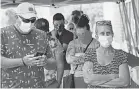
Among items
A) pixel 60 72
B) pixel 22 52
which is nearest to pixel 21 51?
pixel 22 52

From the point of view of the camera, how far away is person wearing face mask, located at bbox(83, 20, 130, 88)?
110 cm

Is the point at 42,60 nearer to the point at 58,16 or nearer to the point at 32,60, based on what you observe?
the point at 32,60

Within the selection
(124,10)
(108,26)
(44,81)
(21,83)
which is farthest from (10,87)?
(124,10)

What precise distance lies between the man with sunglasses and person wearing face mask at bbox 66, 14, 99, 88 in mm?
279

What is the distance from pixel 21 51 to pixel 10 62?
0.08 m

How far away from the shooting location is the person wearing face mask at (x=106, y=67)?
43.1 inches

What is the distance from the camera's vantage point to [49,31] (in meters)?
1.29

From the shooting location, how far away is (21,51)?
1.04 meters

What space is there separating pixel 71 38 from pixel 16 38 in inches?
16.7

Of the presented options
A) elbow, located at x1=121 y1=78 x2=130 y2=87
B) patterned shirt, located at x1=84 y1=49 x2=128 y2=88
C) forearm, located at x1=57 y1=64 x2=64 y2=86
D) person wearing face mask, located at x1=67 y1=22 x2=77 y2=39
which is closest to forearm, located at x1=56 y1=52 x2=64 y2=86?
forearm, located at x1=57 y1=64 x2=64 y2=86

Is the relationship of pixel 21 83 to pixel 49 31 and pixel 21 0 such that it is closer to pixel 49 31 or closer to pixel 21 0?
pixel 49 31

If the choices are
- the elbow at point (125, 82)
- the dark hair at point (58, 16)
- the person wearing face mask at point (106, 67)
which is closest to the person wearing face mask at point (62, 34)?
the dark hair at point (58, 16)

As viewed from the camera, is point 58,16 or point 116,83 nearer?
point 116,83

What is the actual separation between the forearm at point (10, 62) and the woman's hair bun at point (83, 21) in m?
0.45
